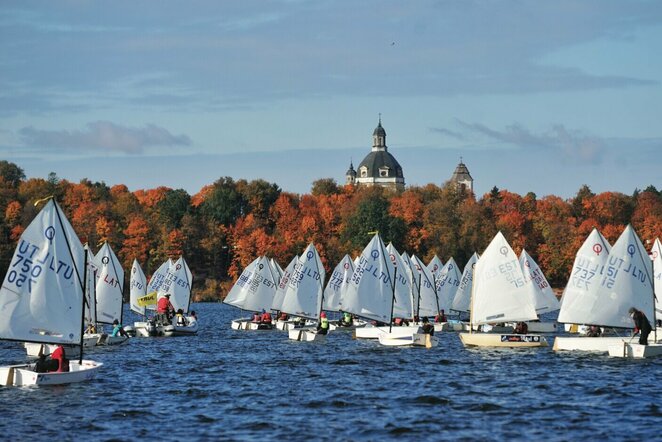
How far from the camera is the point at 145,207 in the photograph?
188875 mm

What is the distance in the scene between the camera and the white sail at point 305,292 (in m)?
75.6

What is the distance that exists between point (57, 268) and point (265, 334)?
35205 millimetres

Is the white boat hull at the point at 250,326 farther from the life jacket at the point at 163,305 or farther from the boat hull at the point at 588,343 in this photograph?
the boat hull at the point at 588,343

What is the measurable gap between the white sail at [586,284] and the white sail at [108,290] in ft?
93.2

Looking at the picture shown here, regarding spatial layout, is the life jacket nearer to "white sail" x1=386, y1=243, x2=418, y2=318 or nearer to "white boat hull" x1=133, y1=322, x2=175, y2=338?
"white boat hull" x1=133, y1=322, x2=175, y2=338

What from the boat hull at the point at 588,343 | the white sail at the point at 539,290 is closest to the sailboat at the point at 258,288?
the white sail at the point at 539,290

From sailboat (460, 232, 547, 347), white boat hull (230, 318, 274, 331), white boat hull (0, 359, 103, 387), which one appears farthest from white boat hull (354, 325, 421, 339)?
white boat hull (0, 359, 103, 387)

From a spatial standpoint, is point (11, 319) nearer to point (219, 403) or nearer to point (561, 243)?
point (219, 403)

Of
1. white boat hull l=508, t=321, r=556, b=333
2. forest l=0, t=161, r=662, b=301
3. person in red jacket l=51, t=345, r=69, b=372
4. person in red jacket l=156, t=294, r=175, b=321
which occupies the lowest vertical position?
person in red jacket l=51, t=345, r=69, b=372

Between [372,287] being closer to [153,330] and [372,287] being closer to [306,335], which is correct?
[306,335]

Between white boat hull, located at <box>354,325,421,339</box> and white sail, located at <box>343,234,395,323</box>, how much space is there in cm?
102

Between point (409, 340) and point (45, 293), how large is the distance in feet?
79.2

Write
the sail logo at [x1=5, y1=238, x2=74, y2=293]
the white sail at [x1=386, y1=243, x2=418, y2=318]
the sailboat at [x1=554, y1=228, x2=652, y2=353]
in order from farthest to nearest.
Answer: the white sail at [x1=386, y1=243, x2=418, y2=318], the sailboat at [x1=554, y1=228, x2=652, y2=353], the sail logo at [x1=5, y1=238, x2=74, y2=293]

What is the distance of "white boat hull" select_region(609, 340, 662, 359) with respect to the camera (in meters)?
52.1
